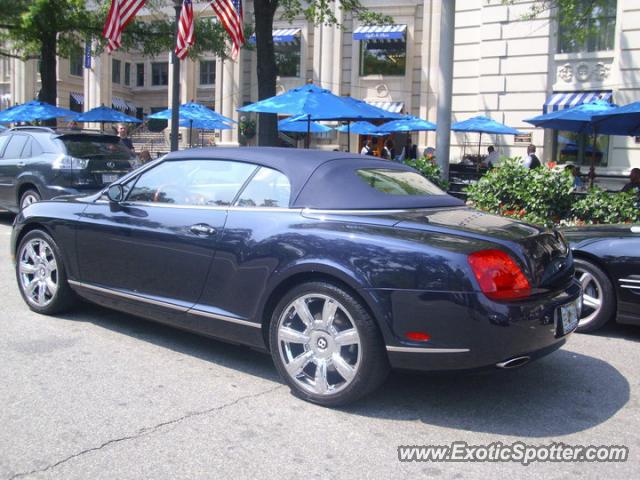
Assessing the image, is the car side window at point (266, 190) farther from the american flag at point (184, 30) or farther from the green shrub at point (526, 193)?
the american flag at point (184, 30)

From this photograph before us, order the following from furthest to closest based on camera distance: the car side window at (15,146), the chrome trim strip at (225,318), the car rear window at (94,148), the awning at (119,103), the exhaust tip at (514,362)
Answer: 1. the awning at (119,103)
2. the car side window at (15,146)
3. the car rear window at (94,148)
4. the chrome trim strip at (225,318)
5. the exhaust tip at (514,362)

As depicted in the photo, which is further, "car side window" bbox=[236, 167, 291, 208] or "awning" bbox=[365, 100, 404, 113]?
"awning" bbox=[365, 100, 404, 113]

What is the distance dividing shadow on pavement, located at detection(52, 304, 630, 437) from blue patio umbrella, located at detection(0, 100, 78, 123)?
1488 centimetres

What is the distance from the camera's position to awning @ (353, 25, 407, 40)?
27.5 meters

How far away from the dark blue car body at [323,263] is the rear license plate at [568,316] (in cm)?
4

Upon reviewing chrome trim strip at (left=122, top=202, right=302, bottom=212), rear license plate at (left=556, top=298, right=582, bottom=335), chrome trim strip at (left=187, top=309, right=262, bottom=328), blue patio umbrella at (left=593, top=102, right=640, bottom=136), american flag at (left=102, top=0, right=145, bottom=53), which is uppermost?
american flag at (left=102, top=0, right=145, bottom=53)

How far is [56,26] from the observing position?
18.4 m

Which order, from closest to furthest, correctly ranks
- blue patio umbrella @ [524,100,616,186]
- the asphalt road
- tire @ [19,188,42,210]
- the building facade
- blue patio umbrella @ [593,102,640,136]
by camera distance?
the asphalt road → tire @ [19,188,42,210] → blue patio umbrella @ [593,102,640,136] → blue patio umbrella @ [524,100,616,186] → the building facade

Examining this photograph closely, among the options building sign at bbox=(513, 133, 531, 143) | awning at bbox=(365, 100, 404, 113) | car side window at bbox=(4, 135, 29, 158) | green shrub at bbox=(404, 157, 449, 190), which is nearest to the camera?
green shrub at bbox=(404, 157, 449, 190)

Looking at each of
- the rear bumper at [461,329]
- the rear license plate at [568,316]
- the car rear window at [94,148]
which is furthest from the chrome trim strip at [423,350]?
the car rear window at [94,148]

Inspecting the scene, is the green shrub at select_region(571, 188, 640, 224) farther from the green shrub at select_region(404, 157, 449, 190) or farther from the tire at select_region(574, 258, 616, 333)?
the tire at select_region(574, 258, 616, 333)

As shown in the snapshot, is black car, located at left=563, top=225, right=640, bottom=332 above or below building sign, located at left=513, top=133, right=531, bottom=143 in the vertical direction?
below

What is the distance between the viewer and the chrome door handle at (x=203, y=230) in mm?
4418

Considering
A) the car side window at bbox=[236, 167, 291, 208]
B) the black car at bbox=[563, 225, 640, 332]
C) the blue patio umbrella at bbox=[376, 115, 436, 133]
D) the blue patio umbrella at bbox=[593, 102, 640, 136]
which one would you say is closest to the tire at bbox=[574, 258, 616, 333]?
the black car at bbox=[563, 225, 640, 332]
